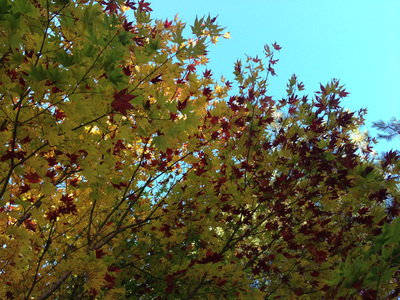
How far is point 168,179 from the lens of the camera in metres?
4.66

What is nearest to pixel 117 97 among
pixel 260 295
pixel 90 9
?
pixel 90 9

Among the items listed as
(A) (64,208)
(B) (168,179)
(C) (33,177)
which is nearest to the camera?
(C) (33,177)

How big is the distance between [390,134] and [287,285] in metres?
8.67

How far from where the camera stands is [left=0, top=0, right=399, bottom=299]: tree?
2.02m

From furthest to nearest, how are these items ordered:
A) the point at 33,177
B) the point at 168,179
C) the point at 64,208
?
the point at 168,179
the point at 64,208
the point at 33,177

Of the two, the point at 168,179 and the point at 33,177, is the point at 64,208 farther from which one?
the point at 168,179

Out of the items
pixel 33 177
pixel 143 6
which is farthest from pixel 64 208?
pixel 143 6

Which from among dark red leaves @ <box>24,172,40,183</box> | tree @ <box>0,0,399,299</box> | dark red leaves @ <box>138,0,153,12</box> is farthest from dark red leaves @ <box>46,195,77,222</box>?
dark red leaves @ <box>138,0,153,12</box>

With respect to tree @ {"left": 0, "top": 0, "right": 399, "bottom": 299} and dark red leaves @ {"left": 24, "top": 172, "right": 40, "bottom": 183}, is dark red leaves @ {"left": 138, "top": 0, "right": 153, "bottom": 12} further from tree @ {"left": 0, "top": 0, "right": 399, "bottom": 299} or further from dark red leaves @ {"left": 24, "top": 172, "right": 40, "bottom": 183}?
dark red leaves @ {"left": 24, "top": 172, "right": 40, "bottom": 183}

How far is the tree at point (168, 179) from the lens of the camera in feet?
6.64

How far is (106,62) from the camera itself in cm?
153

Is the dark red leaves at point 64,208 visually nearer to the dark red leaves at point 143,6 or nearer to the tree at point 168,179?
the tree at point 168,179

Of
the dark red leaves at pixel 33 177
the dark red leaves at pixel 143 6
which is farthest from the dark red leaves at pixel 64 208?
the dark red leaves at pixel 143 6

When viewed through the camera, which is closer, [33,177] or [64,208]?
[33,177]
